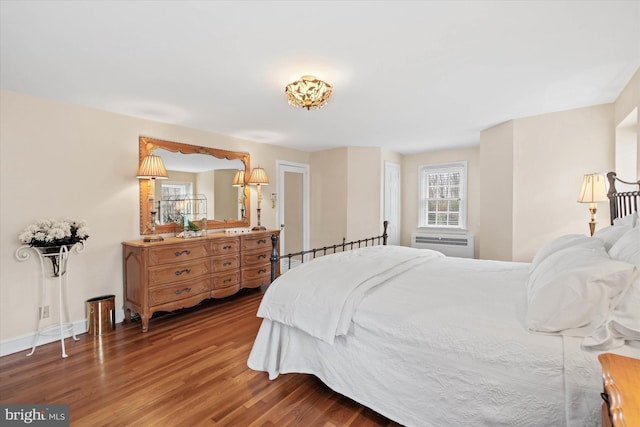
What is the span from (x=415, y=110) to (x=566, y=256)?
7.36 feet

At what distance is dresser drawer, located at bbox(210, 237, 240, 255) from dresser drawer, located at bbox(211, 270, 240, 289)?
0.28 meters

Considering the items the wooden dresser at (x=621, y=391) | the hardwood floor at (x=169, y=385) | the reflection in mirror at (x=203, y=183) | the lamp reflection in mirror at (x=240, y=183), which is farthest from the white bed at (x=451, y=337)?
the lamp reflection in mirror at (x=240, y=183)

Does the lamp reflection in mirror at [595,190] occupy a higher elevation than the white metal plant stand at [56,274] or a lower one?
higher

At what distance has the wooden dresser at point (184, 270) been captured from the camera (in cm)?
307

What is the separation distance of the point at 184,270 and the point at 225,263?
0.55m

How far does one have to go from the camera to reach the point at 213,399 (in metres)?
1.94

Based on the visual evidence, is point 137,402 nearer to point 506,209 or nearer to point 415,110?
point 415,110

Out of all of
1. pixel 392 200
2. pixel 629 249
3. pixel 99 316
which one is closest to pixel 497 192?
pixel 392 200

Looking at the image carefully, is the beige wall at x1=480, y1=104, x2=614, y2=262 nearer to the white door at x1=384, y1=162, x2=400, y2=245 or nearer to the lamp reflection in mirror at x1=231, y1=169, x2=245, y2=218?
the white door at x1=384, y1=162, x2=400, y2=245

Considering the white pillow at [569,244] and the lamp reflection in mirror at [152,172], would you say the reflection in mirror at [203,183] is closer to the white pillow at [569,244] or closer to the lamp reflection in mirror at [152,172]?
the lamp reflection in mirror at [152,172]

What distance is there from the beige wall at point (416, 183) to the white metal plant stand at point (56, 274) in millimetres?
5330

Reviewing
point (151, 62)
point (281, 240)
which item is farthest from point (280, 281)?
point (281, 240)

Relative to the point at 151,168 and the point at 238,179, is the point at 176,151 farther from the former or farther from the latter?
the point at 238,179

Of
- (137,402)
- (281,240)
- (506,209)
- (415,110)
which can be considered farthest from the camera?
(281,240)
